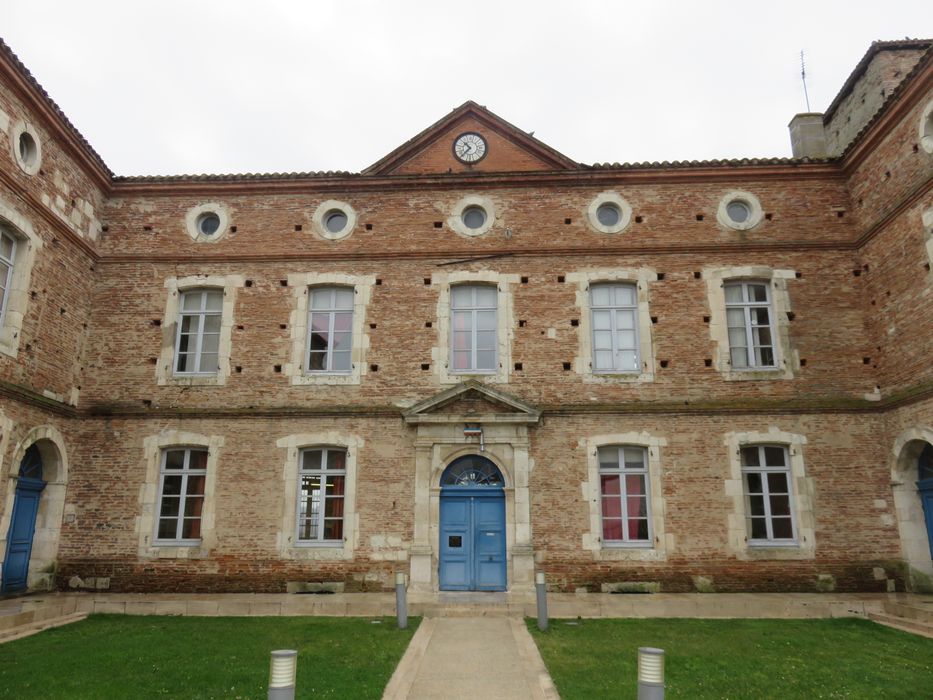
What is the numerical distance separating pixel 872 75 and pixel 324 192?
12371 mm

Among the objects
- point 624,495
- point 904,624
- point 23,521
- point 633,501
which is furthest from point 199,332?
point 904,624

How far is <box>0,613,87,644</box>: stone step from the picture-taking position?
914cm

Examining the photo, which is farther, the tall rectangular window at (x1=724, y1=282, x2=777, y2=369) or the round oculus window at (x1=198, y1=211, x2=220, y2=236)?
the round oculus window at (x1=198, y1=211, x2=220, y2=236)

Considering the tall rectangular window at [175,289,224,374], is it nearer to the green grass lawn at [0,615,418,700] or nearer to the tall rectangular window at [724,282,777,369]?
the green grass lawn at [0,615,418,700]

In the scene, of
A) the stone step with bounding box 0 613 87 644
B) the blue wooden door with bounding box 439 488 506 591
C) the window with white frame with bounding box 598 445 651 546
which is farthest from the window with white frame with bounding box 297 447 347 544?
the window with white frame with bounding box 598 445 651 546

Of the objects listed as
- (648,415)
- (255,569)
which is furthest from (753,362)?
(255,569)

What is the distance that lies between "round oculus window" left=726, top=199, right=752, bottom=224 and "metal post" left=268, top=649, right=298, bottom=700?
39.4ft

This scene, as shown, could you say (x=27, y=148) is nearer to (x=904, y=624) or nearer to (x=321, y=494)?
(x=321, y=494)

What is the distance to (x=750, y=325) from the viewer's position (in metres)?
13.2

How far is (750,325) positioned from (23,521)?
13.8 metres

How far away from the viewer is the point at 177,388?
1318cm

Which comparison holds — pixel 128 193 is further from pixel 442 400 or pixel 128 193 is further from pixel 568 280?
pixel 568 280

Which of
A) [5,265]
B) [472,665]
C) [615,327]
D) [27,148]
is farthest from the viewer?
[615,327]

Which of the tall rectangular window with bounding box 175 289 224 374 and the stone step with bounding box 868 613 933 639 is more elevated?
the tall rectangular window with bounding box 175 289 224 374
